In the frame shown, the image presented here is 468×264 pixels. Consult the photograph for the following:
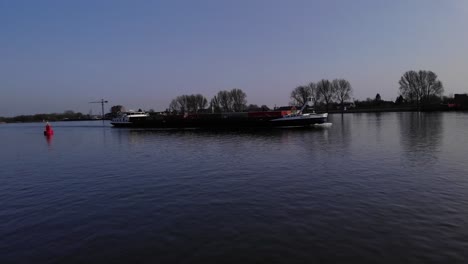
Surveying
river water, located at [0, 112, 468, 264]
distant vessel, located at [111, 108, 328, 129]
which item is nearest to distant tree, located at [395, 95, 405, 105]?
distant vessel, located at [111, 108, 328, 129]

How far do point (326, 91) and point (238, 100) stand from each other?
4896 centimetres

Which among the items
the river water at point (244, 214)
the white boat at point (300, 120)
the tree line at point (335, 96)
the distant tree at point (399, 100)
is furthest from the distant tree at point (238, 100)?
the river water at point (244, 214)

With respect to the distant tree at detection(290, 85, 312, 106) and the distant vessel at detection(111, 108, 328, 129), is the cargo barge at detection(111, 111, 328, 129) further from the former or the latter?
the distant tree at detection(290, 85, 312, 106)

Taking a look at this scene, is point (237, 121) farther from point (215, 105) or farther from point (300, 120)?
point (215, 105)

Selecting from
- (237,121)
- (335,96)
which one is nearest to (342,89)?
(335,96)

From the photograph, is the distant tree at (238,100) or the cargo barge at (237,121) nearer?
the cargo barge at (237,121)

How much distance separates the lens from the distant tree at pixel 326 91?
582ft

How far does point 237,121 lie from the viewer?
7488cm

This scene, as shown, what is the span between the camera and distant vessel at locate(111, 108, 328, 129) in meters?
66.4

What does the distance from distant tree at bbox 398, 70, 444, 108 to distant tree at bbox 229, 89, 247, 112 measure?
275 feet

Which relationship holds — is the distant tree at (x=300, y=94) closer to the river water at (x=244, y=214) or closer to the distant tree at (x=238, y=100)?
the distant tree at (x=238, y=100)

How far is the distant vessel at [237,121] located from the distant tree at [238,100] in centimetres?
10059

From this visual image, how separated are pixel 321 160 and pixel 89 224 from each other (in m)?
16.1

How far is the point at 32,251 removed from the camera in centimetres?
905
